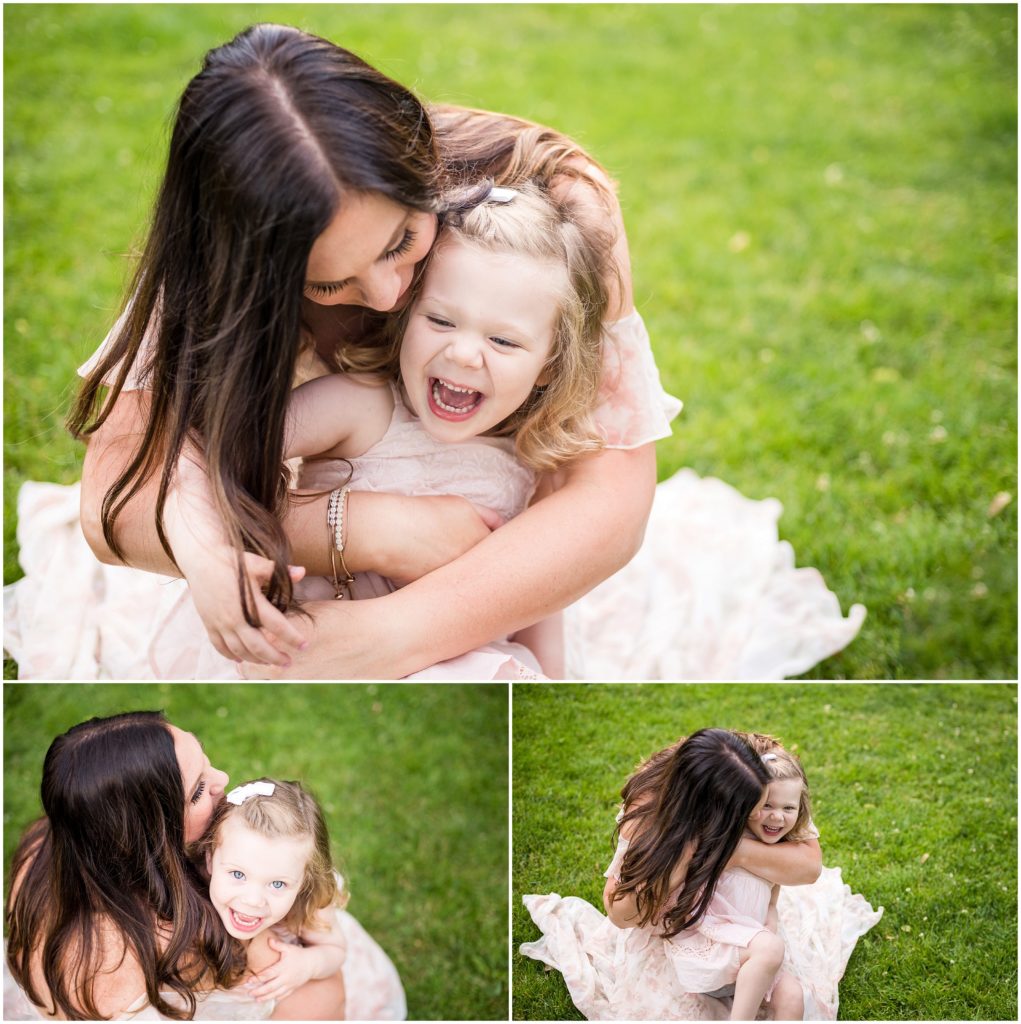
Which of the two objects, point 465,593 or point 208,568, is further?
point 465,593

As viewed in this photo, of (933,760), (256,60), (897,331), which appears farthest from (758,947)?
(897,331)

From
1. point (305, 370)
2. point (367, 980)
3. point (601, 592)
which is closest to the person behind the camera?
point (305, 370)

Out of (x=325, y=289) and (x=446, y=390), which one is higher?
(x=325, y=289)

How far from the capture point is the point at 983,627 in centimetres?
292

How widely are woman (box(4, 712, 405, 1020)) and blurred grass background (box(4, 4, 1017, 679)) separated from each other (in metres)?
0.72

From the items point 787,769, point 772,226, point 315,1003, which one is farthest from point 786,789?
point 772,226

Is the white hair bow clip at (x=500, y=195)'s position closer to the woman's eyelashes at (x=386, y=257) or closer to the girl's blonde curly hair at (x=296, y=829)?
the woman's eyelashes at (x=386, y=257)

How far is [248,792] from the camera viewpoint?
1.88 metres

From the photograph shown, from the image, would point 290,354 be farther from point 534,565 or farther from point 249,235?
point 534,565

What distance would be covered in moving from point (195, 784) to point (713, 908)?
933 mm

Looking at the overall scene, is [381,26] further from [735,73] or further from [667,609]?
Result: [667,609]

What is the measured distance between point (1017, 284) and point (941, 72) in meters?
2.17

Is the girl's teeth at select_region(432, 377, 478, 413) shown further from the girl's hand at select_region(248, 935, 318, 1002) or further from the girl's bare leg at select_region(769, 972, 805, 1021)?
the girl's bare leg at select_region(769, 972, 805, 1021)

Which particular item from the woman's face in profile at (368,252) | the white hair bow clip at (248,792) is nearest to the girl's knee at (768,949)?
the white hair bow clip at (248,792)
